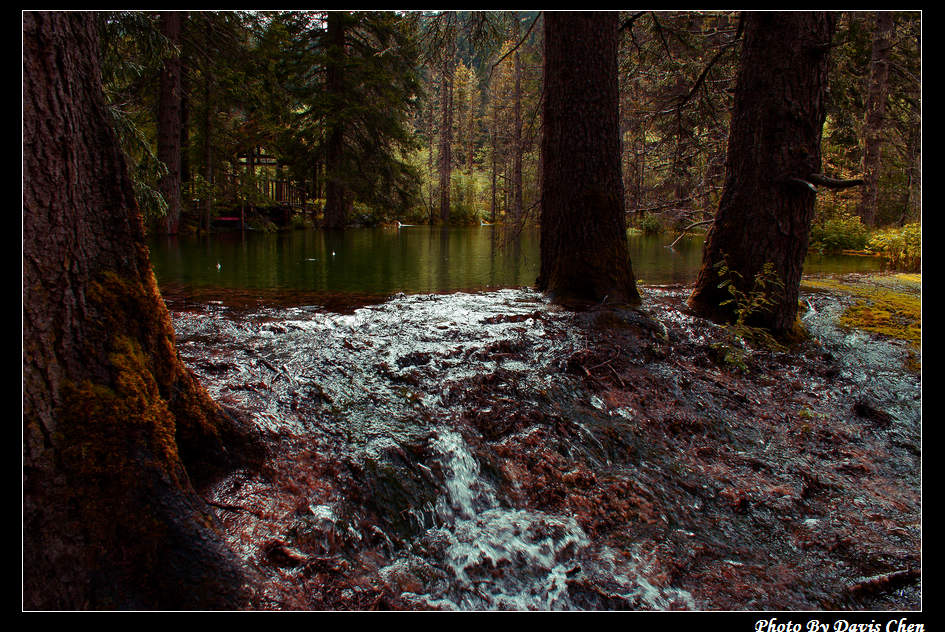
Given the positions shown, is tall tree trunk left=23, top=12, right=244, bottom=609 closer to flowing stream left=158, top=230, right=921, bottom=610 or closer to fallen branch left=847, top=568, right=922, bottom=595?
flowing stream left=158, top=230, right=921, bottom=610

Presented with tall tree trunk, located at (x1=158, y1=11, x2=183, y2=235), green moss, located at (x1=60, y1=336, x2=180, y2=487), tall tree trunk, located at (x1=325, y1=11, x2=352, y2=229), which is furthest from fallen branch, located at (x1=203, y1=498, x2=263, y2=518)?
tall tree trunk, located at (x1=325, y1=11, x2=352, y2=229)

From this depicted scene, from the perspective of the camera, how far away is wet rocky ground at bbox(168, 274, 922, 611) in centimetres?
220

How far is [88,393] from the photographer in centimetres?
170

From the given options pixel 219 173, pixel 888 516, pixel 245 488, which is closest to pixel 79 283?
pixel 245 488

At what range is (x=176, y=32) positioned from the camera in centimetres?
1491

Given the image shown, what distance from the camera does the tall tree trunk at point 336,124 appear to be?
22.3 m

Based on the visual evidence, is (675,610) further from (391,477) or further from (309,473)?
(309,473)

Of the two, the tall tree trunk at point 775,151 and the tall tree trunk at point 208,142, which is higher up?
the tall tree trunk at point 208,142

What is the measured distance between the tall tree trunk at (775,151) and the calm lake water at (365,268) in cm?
295

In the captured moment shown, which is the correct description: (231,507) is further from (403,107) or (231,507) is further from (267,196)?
(403,107)

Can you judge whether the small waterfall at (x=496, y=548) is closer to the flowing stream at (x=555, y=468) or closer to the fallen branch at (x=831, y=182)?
the flowing stream at (x=555, y=468)

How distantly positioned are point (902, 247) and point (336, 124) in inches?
842

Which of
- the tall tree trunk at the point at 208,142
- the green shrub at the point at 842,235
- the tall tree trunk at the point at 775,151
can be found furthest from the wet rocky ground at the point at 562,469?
the tall tree trunk at the point at 208,142

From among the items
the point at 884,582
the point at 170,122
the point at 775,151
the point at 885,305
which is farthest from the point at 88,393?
the point at 170,122
